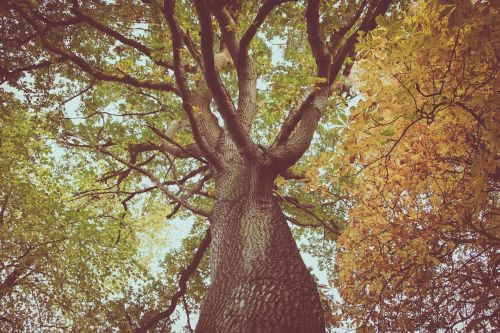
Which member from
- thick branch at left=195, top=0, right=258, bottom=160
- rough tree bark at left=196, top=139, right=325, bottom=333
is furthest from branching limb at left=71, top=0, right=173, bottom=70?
rough tree bark at left=196, top=139, right=325, bottom=333

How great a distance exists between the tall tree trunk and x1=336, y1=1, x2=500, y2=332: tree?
98cm

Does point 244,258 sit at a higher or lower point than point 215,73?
lower

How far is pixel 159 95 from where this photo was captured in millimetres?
7816

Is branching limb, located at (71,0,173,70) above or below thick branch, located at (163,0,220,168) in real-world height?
above

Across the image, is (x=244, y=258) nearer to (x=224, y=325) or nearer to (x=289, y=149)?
(x=224, y=325)

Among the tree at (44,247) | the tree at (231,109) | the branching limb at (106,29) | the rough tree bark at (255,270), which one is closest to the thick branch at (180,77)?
the tree at (231,109)

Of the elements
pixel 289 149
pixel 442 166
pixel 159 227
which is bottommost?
pixel 289 149

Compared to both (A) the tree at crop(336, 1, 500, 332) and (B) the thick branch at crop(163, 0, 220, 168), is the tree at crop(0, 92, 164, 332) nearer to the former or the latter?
(B) the thick branch at crop(163, 0, 220, 168)

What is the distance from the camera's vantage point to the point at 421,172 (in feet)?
12.0

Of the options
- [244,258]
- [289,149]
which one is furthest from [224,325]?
[289,149]

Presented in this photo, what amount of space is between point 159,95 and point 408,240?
251 inches

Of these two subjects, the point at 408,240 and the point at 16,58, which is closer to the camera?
the point at 408,240

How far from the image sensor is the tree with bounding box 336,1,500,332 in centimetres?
213

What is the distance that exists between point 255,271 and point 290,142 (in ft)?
5.99
